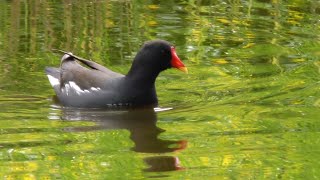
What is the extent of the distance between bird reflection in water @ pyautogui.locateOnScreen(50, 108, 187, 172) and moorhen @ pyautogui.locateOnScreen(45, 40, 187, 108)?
4.4 inches

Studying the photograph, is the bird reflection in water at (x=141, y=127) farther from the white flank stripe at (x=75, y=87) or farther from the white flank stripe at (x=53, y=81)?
the white flank stripe at (x=53, y=81)

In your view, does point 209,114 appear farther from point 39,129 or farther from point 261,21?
point 261,21

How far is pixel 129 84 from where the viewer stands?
28.2ft

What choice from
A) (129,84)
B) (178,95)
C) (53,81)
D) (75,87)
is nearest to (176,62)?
(178,95)

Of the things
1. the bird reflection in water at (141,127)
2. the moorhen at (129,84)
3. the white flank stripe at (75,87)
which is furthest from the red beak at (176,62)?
the white flank stripe at (75,87)

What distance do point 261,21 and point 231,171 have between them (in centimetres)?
533

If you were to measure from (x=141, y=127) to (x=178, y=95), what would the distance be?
985 mm

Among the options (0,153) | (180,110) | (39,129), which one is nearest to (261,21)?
(180,110)

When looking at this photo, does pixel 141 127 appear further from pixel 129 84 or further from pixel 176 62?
pixel 176 62

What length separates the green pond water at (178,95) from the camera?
653cm

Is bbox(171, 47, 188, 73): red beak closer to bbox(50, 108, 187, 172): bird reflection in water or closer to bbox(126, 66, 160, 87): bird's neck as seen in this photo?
bbox(126, 66, 160, 87): bird's neck

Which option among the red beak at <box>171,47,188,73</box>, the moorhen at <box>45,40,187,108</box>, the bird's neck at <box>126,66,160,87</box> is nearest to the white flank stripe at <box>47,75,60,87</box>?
the moorhen at <box>45,40,187,108</box>

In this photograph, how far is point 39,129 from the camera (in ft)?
24.7

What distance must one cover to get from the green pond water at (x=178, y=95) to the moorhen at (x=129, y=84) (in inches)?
5.0
